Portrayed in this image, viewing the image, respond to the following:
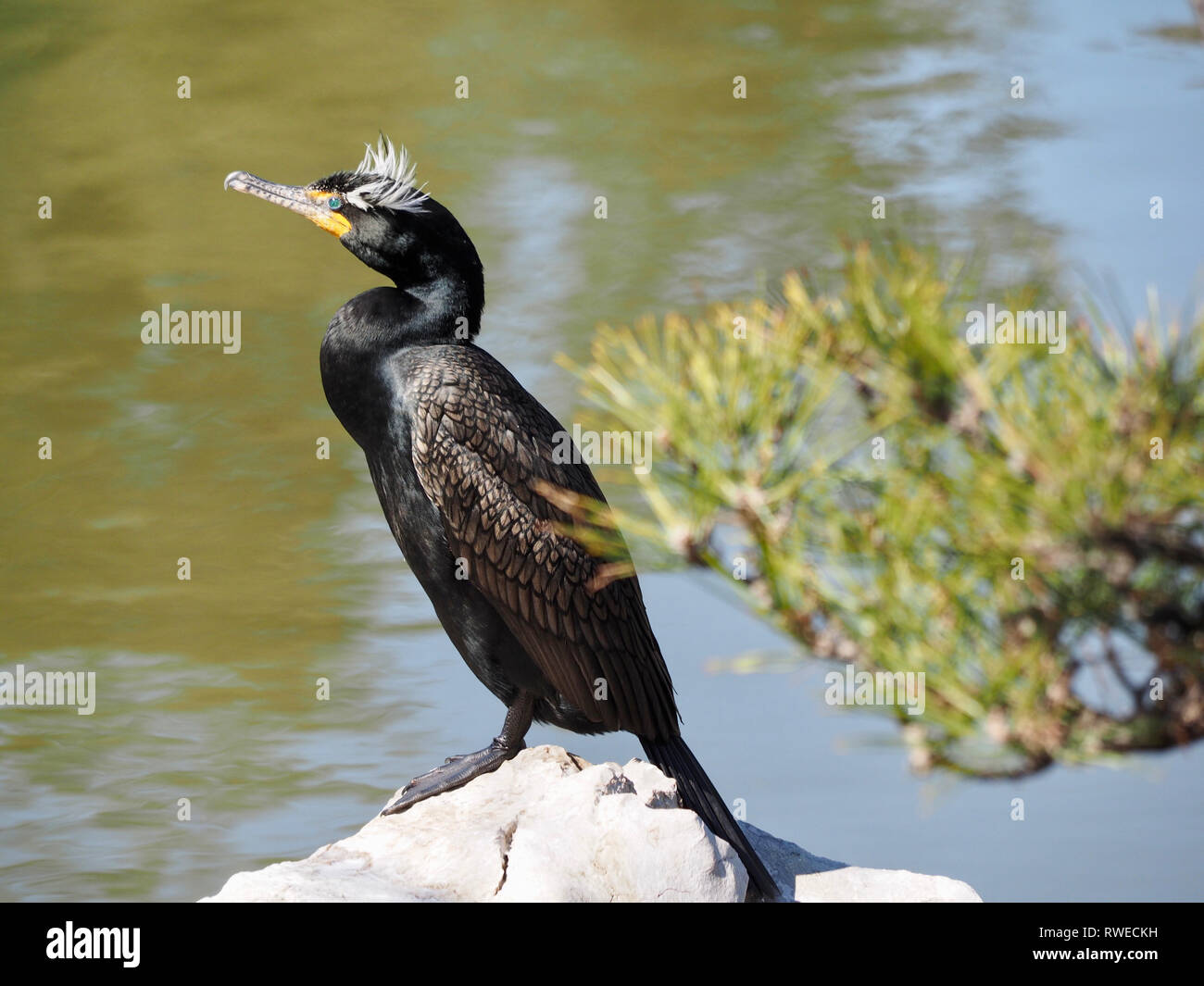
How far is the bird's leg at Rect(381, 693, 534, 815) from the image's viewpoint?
376 centimetres

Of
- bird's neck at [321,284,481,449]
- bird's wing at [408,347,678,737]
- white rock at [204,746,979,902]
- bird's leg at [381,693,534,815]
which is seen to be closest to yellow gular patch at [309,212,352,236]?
bird's neck at [321,284,481,449]

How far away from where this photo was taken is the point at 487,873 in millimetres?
3389

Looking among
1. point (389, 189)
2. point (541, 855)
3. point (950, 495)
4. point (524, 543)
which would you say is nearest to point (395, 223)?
point (389, 189)

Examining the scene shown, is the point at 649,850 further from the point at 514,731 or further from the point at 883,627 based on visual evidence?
the point at 883,627

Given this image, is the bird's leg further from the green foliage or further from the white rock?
the green foliage

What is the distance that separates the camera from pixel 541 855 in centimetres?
334

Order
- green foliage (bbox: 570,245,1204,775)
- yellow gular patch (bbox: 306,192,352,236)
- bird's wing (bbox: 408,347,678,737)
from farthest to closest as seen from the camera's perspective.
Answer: yellow gular patch (bbox: 306,192,352,236) < bird's wing (bbox: 408,347,678,737) < green foliage (bbox: 570,245,1204,775)

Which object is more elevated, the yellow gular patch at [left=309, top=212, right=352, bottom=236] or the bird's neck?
the yellow gular patch at [left=309, top=212, right=352, bottom=236]

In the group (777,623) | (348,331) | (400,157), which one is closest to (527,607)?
(348,331)

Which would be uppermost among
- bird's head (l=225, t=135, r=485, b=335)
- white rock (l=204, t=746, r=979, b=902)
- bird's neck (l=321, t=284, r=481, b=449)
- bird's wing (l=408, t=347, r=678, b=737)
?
bird's head (l=225, t=135, r=485, b=335)

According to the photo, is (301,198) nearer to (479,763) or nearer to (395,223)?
(395,223)

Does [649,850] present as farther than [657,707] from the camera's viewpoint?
No

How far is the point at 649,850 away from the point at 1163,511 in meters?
1.69

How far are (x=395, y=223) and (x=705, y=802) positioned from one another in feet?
5.31
